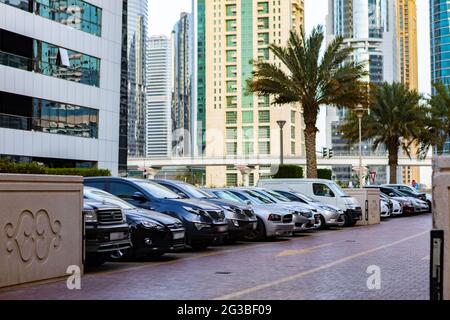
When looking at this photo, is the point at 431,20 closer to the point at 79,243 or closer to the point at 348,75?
the point at 348,75

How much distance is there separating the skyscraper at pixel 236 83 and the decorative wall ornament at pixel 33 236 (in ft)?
433

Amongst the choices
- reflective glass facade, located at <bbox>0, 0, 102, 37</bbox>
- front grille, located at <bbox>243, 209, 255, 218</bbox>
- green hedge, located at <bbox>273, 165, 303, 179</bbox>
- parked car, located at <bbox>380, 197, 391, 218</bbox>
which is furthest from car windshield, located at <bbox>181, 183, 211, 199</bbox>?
reflective glass facade, located at <bbox>0, 0, 102, 37</bbox>

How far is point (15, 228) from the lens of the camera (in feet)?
32.6

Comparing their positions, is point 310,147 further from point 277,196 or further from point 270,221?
point 270,221

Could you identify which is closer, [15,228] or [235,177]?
[15,228]

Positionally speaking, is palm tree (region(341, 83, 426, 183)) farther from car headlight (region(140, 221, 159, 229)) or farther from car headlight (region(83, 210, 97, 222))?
car headlight (region(83, 210, 97, 222))

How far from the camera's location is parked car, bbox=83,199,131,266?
11.9 meters

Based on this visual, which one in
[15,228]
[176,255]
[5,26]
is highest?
[5,26]

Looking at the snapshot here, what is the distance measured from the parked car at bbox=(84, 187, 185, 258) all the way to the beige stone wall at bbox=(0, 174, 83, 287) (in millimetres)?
1820

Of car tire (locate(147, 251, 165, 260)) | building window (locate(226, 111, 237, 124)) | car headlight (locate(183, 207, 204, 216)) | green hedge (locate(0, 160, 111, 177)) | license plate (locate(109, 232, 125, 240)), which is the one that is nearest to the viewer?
license plate (locate(109, 232, 125, 240))

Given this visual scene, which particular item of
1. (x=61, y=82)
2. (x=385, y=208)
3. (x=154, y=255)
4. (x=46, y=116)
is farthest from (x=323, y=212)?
(x=61, y=82)

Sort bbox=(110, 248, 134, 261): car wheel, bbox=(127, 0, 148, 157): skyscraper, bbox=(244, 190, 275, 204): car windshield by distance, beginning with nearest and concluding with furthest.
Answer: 1. bbox=(110, 248, 134, 261): car wheel
2. bbox=(244, 190, 275, 204): car windshield
3. bbox=(127, 0, 148, 157): skyscraper
